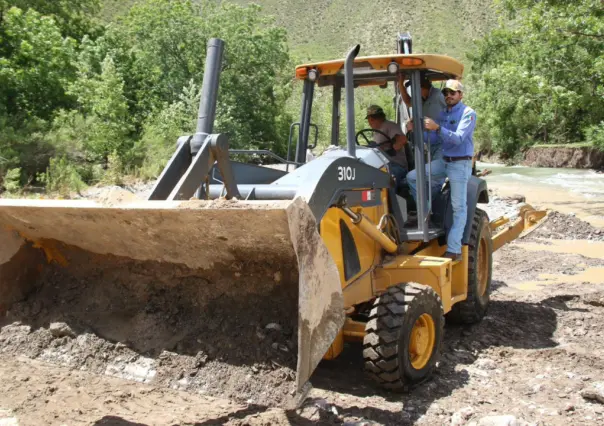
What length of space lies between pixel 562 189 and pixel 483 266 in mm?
17622

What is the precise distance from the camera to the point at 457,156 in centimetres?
548

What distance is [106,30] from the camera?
27.8m

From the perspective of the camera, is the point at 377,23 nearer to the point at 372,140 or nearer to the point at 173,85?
the point at 173,85

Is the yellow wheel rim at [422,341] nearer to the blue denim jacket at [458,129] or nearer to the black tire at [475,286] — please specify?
the black tire at [475,286]

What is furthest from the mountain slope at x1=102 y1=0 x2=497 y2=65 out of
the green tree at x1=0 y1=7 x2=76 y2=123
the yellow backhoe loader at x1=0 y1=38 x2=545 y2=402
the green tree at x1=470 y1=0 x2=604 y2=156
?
the yellow backhoe loader at x1=0 y1=38 x2=545 y2=402

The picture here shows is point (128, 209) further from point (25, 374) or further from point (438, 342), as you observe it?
point (438, 342)

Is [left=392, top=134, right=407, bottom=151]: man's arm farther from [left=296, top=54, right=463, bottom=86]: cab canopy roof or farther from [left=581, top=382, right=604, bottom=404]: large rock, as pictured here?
[left=581, top=382, right=604, bottom=404]: large rock

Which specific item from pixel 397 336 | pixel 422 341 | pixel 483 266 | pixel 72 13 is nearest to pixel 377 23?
pixel 72 13

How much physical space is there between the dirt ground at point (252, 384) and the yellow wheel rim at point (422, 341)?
173mm

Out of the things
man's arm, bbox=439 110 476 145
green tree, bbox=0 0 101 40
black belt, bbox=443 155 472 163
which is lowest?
black belt, bbox=443 155 472 163

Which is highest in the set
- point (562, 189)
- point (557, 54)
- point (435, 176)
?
point (557, 54)

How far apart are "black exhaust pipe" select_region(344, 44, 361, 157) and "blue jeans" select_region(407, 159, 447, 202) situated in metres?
0.74

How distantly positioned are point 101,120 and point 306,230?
18.6 metres

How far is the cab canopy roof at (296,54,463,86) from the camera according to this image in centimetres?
499
